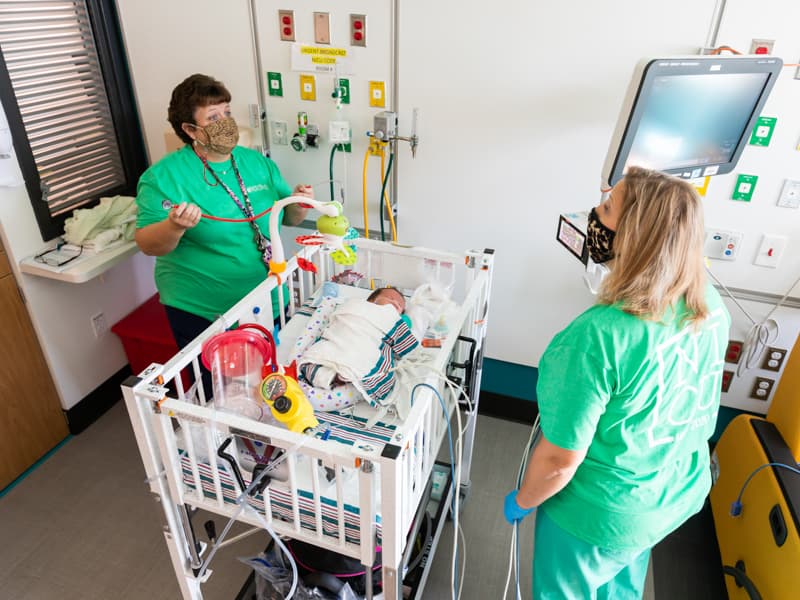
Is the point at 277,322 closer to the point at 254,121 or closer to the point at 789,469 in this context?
the point at 254,121

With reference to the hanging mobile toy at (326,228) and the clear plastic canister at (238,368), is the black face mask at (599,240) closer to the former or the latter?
the hanging mobile toy at (326,228)

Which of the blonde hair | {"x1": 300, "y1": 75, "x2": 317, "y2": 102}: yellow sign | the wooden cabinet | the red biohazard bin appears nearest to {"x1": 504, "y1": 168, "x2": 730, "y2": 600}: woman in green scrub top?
the blonde hair

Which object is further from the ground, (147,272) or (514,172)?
(514,172)

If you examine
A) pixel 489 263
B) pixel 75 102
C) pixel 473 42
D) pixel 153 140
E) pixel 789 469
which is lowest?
pixel 789 469

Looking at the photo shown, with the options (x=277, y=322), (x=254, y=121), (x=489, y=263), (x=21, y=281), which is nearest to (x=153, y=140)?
(x=254, y=121)

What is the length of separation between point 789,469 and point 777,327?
0.71 m

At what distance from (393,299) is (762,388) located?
163 cm

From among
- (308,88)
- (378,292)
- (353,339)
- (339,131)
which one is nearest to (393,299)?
(378,292)

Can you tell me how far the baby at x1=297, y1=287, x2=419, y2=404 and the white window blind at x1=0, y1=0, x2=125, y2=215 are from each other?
4.67 feet

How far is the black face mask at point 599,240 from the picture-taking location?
4.42 feet

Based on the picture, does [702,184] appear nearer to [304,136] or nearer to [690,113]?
[690,113]

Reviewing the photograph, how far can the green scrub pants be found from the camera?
146 cm

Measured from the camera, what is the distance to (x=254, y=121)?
2.60 m

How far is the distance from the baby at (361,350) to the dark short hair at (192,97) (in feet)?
2.68
